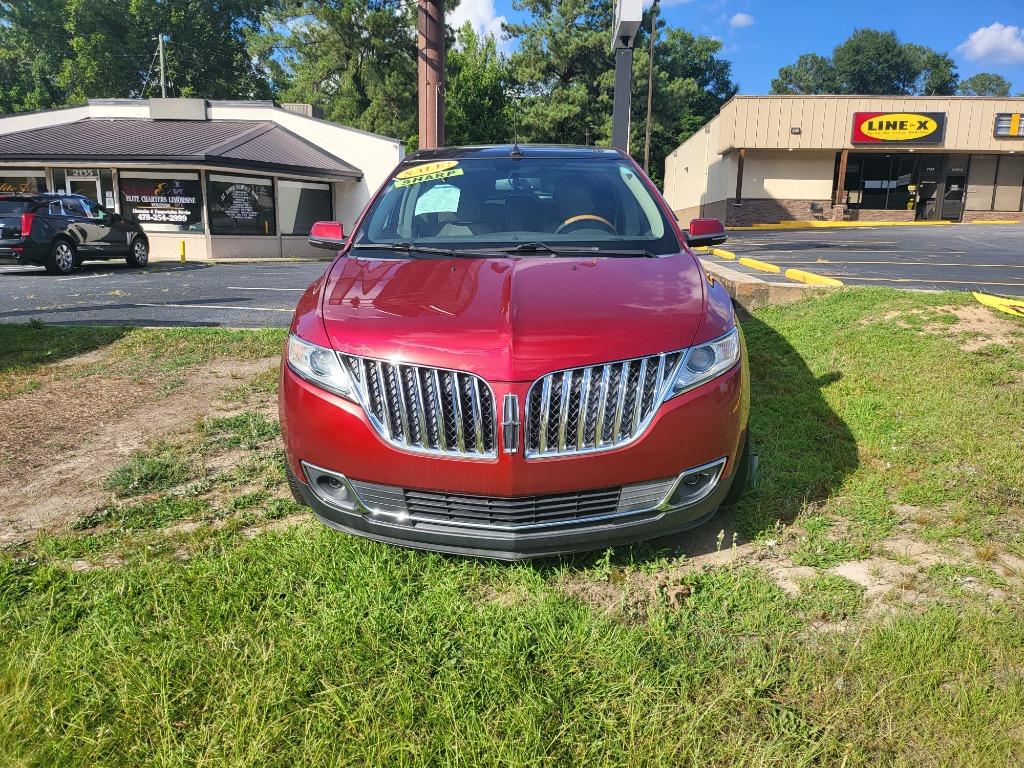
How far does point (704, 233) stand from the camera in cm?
402

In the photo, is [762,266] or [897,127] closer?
[762,266]

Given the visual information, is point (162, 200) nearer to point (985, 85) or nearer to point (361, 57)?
point (361, 57)

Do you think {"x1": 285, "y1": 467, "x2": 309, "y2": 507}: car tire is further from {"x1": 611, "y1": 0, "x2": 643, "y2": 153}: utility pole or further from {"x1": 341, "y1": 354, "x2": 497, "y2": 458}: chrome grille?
{"x1": 611, "y1": 0, "x2": 643, "y2": 153}: utility pole

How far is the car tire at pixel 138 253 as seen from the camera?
1620 centimetres

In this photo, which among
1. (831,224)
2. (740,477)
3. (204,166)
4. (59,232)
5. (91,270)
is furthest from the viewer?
(831,224)

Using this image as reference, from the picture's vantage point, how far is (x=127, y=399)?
16.3ft

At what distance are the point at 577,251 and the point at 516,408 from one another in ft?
3.90

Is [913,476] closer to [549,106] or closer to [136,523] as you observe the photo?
[136,523]

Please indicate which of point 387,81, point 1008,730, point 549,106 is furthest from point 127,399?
point 549,106

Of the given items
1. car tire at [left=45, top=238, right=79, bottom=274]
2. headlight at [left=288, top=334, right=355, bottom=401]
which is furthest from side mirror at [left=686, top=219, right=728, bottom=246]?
car tire at [left=45, top=238, right=79, bottom=274]

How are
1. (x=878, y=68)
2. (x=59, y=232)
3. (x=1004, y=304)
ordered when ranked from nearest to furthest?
(x=1004, y=304), (x=59, y=232), (x=878, y=68)

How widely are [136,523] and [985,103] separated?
38.4 m

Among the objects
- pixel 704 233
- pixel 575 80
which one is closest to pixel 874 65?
pixel 575 80

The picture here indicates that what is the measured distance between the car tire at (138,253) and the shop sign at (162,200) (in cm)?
539
